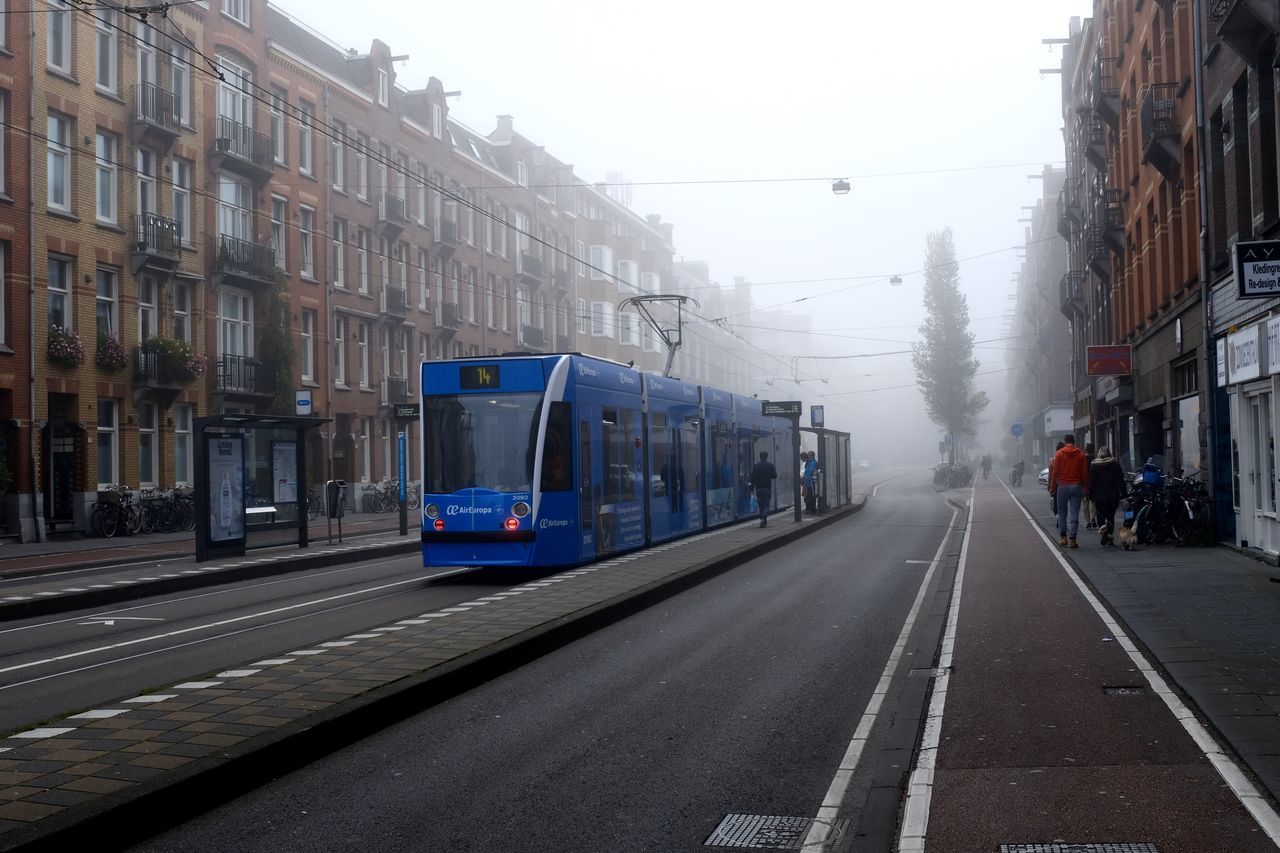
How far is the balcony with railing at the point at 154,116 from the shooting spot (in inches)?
1310

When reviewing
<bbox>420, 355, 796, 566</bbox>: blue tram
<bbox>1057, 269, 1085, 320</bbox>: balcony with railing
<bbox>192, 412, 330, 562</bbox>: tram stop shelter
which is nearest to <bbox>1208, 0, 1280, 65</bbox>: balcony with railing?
<bbox>420, 355, 796, 566</bbox>: blue tram

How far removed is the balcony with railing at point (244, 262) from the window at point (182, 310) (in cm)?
117

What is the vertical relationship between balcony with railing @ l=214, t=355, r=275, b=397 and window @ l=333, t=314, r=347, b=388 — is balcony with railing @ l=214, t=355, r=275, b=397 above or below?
below

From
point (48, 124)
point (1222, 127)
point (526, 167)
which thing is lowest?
point (1222, 127)

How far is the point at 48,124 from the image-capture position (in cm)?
3038

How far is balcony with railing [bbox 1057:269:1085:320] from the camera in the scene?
46.7 m

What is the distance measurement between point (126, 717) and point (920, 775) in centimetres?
414

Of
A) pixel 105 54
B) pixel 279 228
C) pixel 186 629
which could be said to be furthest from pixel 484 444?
pixel 279 228

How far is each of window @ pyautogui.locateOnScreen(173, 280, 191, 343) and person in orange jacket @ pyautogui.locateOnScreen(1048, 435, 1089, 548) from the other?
23936 millimetres

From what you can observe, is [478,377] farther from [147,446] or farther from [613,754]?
[147,446]

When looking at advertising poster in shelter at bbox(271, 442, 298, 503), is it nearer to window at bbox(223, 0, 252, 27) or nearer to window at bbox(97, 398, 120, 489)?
window at bbox(97, 398, 120, 489)

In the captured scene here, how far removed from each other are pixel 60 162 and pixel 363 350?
1616 centimetres

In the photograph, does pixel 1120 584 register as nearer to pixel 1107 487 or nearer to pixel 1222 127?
pixel 1107 487

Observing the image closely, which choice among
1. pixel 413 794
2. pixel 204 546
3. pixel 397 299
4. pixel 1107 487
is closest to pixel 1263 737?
pixel 413 794
